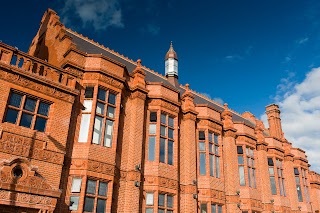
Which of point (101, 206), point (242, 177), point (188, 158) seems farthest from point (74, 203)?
point (242, 177)

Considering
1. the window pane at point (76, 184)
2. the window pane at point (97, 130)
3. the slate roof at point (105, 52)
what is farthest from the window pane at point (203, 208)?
the slate roof at point (105, 52)

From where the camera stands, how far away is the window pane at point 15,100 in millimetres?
12494

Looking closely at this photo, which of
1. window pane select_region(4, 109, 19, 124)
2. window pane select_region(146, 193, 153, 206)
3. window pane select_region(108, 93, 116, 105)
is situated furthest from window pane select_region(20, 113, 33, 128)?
window pane select_region(146, 193, 153, 206)

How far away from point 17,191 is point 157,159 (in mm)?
7585

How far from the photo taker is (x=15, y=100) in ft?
41.3

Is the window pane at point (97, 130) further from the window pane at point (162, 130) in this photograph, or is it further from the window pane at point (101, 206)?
the window pane at point (162, 130)

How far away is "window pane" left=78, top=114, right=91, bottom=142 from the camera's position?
14.6 metres

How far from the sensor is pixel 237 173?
20.9 m

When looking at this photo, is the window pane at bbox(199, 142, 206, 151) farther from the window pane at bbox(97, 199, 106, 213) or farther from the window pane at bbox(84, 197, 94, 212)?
the window pane at bbox(84, 197, 94, 212)

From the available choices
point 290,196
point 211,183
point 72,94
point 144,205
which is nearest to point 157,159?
point 144,205

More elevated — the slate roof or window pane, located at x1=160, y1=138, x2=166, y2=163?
the slate roof

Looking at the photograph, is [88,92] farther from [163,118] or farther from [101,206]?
[101,206]

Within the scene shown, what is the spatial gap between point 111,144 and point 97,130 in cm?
96

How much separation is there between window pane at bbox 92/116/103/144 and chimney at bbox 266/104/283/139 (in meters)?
20.3
